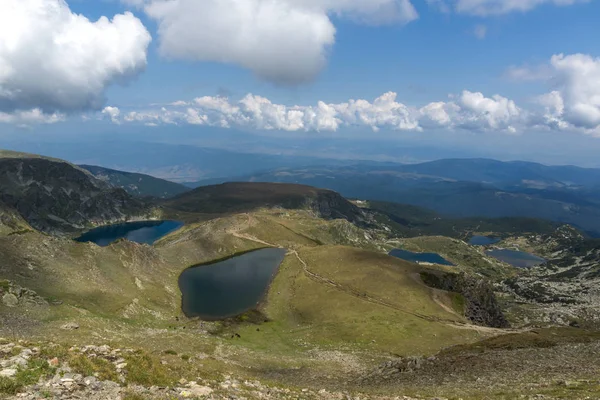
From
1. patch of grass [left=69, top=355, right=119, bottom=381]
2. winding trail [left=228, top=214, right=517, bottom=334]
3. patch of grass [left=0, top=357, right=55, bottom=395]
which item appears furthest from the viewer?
winding trail [left=228, top=214, right=517, bottom=334]

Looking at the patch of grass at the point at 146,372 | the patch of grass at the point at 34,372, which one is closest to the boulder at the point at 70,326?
the patch of grass at the point at 146,372

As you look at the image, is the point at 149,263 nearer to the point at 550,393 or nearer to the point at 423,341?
the point at 423,341

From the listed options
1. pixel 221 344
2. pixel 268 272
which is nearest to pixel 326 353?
pixel 221 344

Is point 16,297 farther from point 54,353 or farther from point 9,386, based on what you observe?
point 9,386

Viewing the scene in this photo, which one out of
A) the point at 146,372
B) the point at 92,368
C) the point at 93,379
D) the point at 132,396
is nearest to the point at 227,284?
the point at 146,372

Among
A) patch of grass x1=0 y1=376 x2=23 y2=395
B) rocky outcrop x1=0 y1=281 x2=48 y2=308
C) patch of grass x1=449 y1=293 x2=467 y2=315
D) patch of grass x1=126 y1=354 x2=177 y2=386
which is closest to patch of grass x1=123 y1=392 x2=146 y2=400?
patch of grass x1=126 y1=354 x2=177 y2=386

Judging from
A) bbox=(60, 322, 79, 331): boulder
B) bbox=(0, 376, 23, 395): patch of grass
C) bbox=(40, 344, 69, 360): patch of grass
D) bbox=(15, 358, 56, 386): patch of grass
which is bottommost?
bbox=(60, 322, 79, 331): boulder

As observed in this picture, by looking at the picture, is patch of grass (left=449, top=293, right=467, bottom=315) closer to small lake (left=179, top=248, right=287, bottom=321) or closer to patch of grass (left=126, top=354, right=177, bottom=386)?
small lake (left=179, top=248, right=287, bottom=321)
